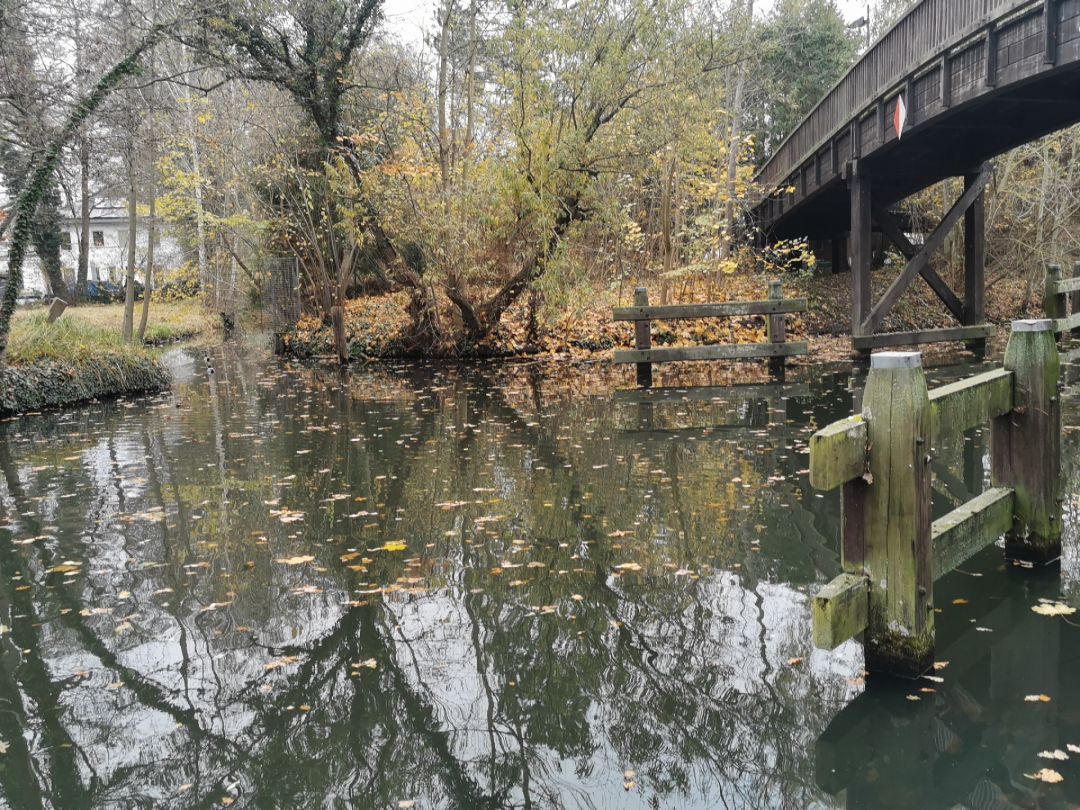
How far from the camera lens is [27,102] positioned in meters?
13.0

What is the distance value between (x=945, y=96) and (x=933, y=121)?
805mm

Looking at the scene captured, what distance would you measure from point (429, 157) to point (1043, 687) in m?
16.6

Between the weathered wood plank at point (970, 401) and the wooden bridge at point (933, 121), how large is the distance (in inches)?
286

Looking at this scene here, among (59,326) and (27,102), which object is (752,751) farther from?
(59,326)

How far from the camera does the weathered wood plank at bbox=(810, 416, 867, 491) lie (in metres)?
3.46

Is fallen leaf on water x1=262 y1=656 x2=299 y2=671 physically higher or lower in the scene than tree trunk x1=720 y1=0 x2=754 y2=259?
lower

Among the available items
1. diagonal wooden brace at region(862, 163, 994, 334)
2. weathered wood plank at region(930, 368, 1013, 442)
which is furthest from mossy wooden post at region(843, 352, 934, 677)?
diagonal wooden brace at region(862, 163, 994, 334)

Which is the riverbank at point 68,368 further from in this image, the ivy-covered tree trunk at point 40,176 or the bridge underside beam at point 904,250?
the bridge underside beam at point 904,250

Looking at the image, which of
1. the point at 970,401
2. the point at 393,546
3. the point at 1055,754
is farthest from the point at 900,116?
the point at 1055,754

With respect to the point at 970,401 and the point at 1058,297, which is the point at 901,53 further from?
the point at 970,401

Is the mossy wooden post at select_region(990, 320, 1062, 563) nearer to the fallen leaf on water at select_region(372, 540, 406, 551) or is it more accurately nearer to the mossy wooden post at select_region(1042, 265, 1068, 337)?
the fallen leaf on water at select_region(372, 540, 406, 551)

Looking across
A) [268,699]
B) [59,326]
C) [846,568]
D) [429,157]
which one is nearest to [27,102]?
[59,326]

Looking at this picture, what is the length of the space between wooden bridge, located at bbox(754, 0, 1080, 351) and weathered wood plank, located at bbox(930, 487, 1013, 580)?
24.3 ft

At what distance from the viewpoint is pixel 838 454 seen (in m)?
3.56
